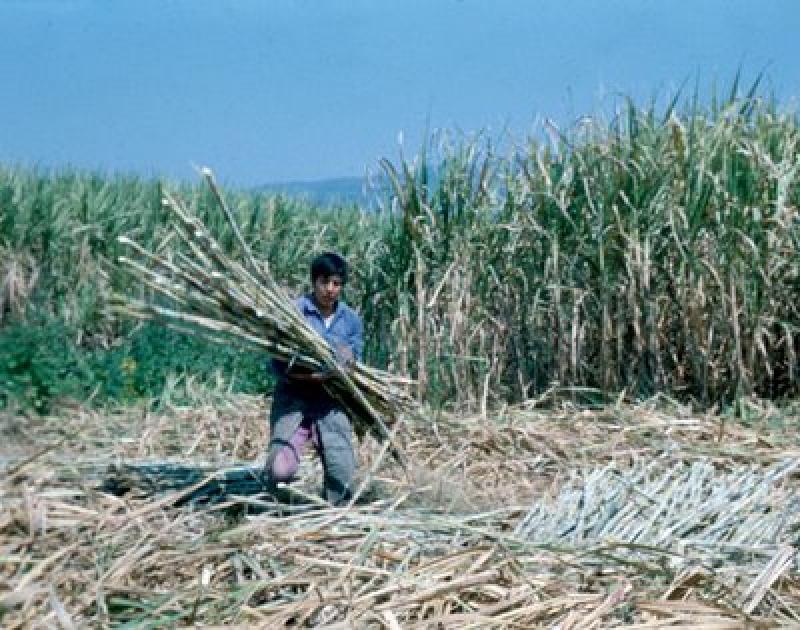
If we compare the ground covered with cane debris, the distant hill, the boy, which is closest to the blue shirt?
the boy

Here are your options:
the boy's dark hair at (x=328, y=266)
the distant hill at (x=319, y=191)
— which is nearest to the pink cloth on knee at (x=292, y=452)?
the boy's dark hair at (x=328, y=266)

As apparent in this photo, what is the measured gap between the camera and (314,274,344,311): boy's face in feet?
16.8

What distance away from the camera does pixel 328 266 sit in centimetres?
507

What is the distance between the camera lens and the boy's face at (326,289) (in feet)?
16.8

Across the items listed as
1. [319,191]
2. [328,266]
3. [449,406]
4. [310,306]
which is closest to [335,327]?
[310,306]

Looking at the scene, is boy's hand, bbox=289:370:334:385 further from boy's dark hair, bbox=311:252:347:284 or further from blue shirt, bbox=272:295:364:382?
boy's dark hair, bbox=311:252:347:284

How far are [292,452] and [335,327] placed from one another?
500mm

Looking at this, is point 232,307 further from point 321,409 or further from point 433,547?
point 433,547

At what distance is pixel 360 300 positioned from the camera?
852 centimetres

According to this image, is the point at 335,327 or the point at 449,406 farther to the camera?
the point at 449,406

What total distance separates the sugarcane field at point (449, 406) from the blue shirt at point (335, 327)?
0.05 ft

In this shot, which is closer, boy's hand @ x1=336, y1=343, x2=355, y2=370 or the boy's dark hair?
boy's hand @ x1=336, y1=343, x2=355, y2=370

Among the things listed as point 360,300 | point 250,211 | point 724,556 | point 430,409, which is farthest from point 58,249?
point 724,556

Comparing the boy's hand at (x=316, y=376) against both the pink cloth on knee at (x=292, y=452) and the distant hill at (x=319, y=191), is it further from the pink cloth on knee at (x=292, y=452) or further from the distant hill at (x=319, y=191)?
the distant hill at (x=319, y=191)
